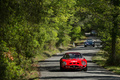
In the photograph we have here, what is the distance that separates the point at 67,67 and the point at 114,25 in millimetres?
6702

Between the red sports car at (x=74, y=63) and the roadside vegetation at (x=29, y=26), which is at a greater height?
the roadside vegetation at (x=29, y=26)

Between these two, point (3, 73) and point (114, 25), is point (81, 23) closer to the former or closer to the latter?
point (114, 25)

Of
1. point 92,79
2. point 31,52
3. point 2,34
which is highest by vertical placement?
point 2,34

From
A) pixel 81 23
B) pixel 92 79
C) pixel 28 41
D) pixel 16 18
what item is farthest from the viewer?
pixel 81 23

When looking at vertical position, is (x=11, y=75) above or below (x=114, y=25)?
below

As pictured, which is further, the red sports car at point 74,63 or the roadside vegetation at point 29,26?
the red sports car at point 74,63

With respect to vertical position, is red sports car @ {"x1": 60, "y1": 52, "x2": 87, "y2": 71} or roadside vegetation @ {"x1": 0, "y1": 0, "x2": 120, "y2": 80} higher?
roadside vegetation @ {"x1": 0, "y1": 0, "x2": 120, "y2": 80}

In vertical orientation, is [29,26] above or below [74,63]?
above

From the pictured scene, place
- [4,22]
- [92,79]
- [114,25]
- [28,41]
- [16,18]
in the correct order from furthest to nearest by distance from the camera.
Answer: [114,25] < [28,41] < [16,18] < [4,22] < [92,79]

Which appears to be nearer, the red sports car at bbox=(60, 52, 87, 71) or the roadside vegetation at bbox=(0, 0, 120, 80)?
the roadside vegetation at bbox=(0, 0, 120, 80)

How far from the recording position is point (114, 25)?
22.6 metres

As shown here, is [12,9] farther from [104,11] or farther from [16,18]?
[104,11]

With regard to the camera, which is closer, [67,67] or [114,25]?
[67,67]

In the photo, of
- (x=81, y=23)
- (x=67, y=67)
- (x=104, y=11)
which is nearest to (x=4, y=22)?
(x=67, y=67)
